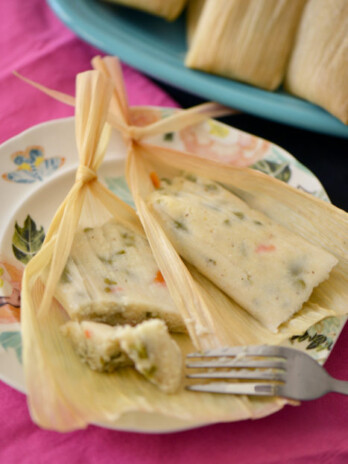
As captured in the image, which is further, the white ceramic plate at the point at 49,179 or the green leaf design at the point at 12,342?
the white ceramic plate at the point at 49,179

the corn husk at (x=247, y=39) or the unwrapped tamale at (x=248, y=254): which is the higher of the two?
the corn husk at (x=247, y=39)

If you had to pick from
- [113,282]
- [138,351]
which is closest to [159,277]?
[113,282]

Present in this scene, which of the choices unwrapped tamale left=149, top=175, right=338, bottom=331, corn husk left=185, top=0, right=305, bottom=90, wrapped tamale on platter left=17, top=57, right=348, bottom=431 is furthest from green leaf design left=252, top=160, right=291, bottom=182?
corn husk left=185, top=0, right=305, bottom=90

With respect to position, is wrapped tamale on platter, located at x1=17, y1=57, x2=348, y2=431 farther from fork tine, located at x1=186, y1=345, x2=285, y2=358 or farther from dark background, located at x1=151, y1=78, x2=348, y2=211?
dark background, located at x1=151, y1=78, x2=348, y2=211

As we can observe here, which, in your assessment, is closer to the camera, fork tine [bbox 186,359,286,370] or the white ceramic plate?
fork tine [bbox 186,359,286,370]

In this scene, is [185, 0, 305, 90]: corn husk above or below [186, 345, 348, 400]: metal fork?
above

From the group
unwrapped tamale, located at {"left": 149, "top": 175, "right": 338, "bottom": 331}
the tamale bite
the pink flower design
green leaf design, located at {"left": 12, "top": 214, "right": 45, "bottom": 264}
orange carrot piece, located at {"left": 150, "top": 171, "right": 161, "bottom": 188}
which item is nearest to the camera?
the tamale bite

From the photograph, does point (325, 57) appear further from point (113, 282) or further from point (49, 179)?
point (113, 282)

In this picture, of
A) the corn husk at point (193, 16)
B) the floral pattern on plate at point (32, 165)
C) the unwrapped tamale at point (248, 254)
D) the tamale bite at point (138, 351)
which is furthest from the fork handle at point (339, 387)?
the corn husk at point (193, 16)

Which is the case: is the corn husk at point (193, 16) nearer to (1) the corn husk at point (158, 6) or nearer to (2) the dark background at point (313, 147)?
(1) the corn husk at point (158, 6)
